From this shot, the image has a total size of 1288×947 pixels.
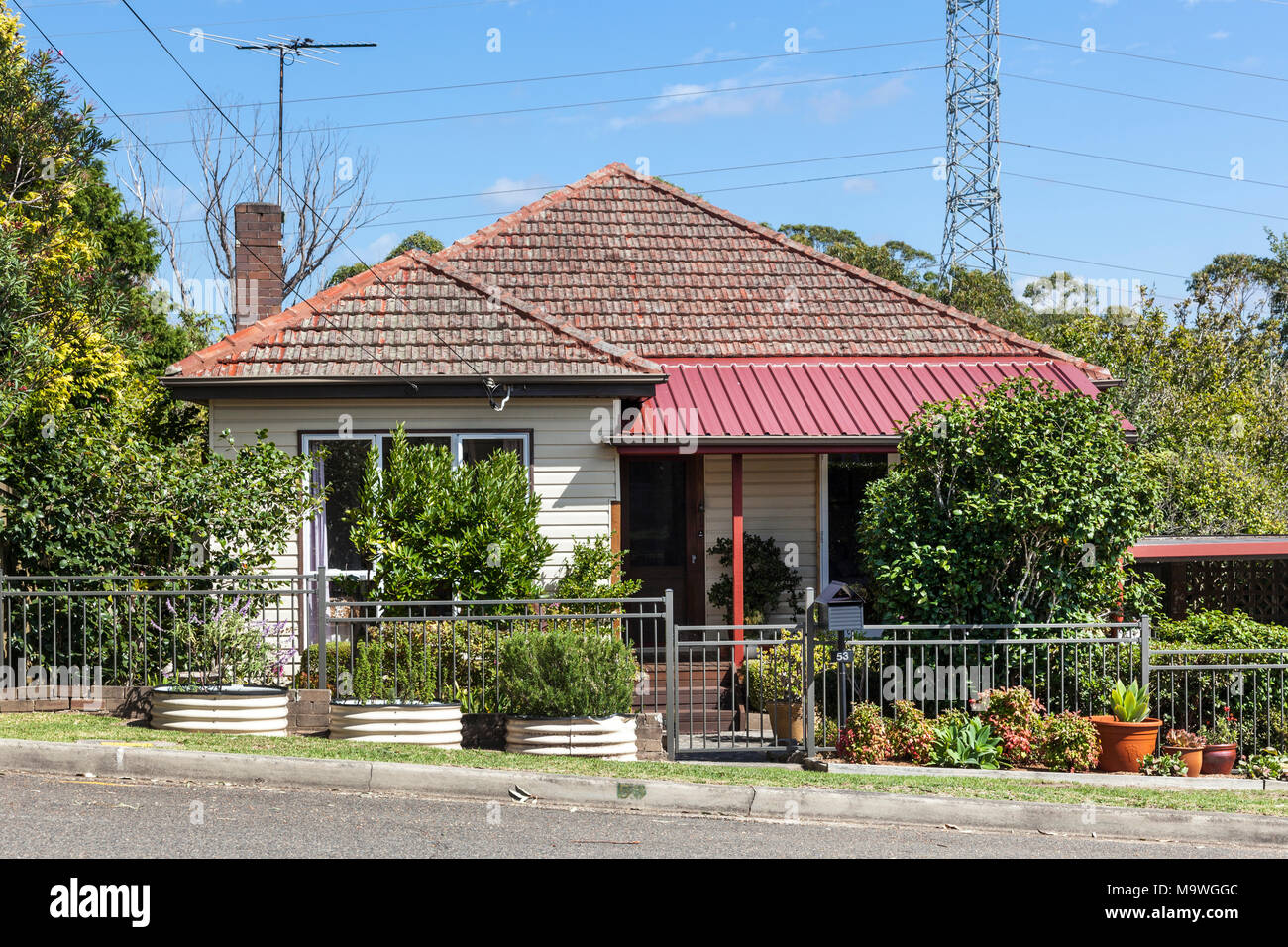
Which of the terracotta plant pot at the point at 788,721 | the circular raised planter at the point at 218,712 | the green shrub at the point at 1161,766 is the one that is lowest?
the green shrub at the point at 1161,766

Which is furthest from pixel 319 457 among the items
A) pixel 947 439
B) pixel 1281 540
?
pixel 1281 540

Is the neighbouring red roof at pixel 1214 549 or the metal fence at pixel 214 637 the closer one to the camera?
the metal fence at pixel 214 637

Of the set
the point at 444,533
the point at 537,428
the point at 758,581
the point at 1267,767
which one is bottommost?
the point at 1267,767

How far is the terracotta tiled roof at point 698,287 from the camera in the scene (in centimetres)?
1597

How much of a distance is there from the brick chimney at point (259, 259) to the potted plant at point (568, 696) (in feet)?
23.9

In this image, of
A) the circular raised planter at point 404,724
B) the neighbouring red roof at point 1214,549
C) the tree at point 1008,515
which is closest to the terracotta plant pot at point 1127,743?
the tree at point 1008,515

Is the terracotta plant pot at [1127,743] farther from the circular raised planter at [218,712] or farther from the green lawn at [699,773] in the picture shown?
the circular raised planter at [218,712]

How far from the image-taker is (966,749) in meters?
10.1

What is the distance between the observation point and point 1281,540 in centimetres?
1316

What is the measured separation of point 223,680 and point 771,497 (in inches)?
305

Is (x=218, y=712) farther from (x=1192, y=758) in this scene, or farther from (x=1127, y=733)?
(x=1192, y=758)

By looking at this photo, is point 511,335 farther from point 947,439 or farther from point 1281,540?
point 1281,540

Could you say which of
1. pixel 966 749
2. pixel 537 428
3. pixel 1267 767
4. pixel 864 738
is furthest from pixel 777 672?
pixel 1267 767

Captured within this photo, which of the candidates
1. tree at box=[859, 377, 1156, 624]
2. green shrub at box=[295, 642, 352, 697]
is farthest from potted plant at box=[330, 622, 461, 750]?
tree at box=[859, 377, 1156, 624]
